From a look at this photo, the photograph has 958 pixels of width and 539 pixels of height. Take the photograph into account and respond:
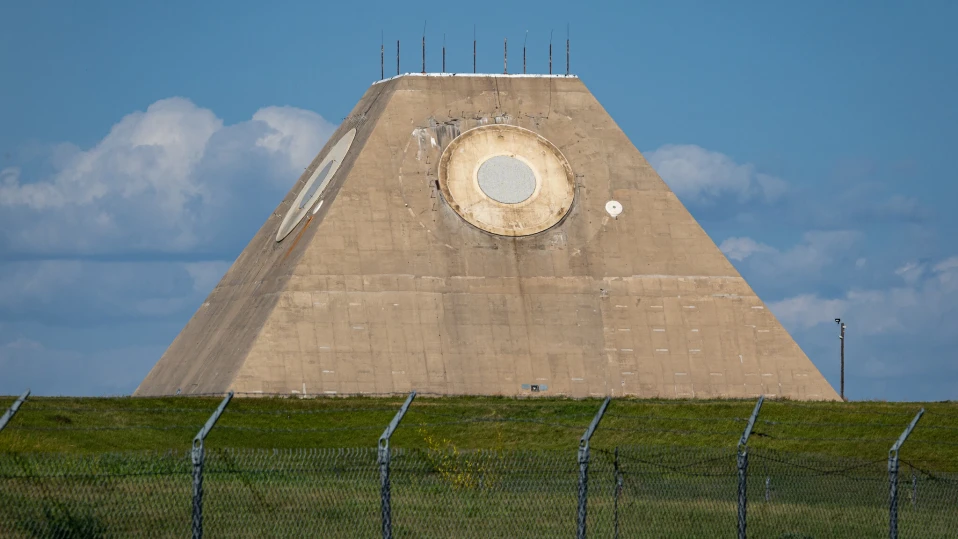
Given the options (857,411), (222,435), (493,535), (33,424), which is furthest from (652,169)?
(493,535)

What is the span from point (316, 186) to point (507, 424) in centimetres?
1669

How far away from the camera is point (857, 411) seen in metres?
45.5

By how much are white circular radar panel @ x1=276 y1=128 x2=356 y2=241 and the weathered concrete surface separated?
3.22ft

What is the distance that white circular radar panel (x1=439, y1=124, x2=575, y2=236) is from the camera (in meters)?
53.8

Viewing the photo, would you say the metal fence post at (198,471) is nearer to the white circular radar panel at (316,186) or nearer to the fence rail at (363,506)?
the fence rail at (363,506)

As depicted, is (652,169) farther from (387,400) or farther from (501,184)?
(387,400)

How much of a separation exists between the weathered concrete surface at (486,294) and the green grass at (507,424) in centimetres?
223

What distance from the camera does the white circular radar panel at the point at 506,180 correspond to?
53781 mm

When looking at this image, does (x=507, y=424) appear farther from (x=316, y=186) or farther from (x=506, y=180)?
(x=316, y=186)

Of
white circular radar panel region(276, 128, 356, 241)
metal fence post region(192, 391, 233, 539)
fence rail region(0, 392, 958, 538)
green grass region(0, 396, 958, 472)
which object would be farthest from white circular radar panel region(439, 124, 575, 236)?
metal fence post region(192, 391, 233, 539)

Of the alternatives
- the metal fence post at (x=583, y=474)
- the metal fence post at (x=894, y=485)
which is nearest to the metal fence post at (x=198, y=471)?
the metal fence post at (x=583, y=474)

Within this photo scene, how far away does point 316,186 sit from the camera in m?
57.7

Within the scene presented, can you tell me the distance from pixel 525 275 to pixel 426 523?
29972mm

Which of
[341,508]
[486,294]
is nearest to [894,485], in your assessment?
[341,508]
